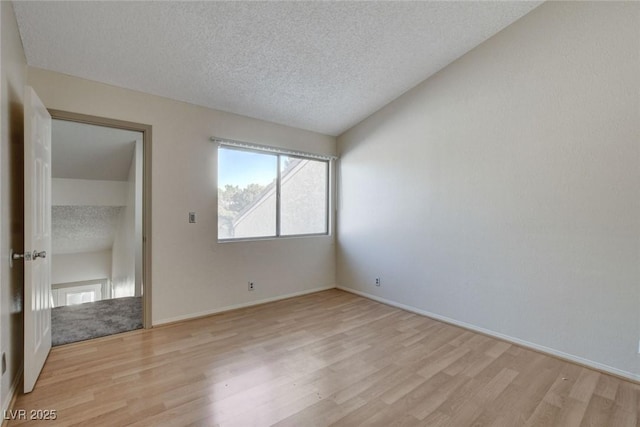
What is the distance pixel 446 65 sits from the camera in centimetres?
333

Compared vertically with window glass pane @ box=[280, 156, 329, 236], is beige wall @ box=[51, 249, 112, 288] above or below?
below

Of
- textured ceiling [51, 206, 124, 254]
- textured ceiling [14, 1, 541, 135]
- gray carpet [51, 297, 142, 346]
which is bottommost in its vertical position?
gray carpet [51, 297, 142, 346]

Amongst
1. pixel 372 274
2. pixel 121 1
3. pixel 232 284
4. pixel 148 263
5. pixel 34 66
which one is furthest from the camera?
pixel 372 274

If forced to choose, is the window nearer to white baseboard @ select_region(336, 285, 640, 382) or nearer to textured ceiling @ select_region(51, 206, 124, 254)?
white baseboard @ select_region(336, 285, 640, 382)

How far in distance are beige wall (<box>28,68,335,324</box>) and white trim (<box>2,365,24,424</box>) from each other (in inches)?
44.1

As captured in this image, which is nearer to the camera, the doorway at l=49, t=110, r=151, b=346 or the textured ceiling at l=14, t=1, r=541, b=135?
the textured ceiling at l=14, t=1, r=541, b=135

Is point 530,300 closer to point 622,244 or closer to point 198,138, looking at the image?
point 622,244

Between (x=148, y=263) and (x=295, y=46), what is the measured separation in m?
2.60

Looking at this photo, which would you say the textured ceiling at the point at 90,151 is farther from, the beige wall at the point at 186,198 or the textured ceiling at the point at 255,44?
the textured ceiling at the point at 255,44

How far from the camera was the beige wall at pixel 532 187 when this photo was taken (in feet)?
7.63

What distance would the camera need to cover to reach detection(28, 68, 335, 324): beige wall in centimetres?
279

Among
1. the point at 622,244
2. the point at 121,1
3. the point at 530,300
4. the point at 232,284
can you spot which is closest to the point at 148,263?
the point at 232,284

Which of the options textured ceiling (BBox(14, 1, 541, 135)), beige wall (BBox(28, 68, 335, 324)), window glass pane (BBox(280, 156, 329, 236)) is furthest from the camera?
window glass pane (BBox(280, 156, 329, 236))

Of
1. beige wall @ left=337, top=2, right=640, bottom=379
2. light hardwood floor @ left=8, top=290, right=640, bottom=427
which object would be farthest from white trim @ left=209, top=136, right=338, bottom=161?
light hardwood floor @ left=8, top=290, right=640, bottom=427
